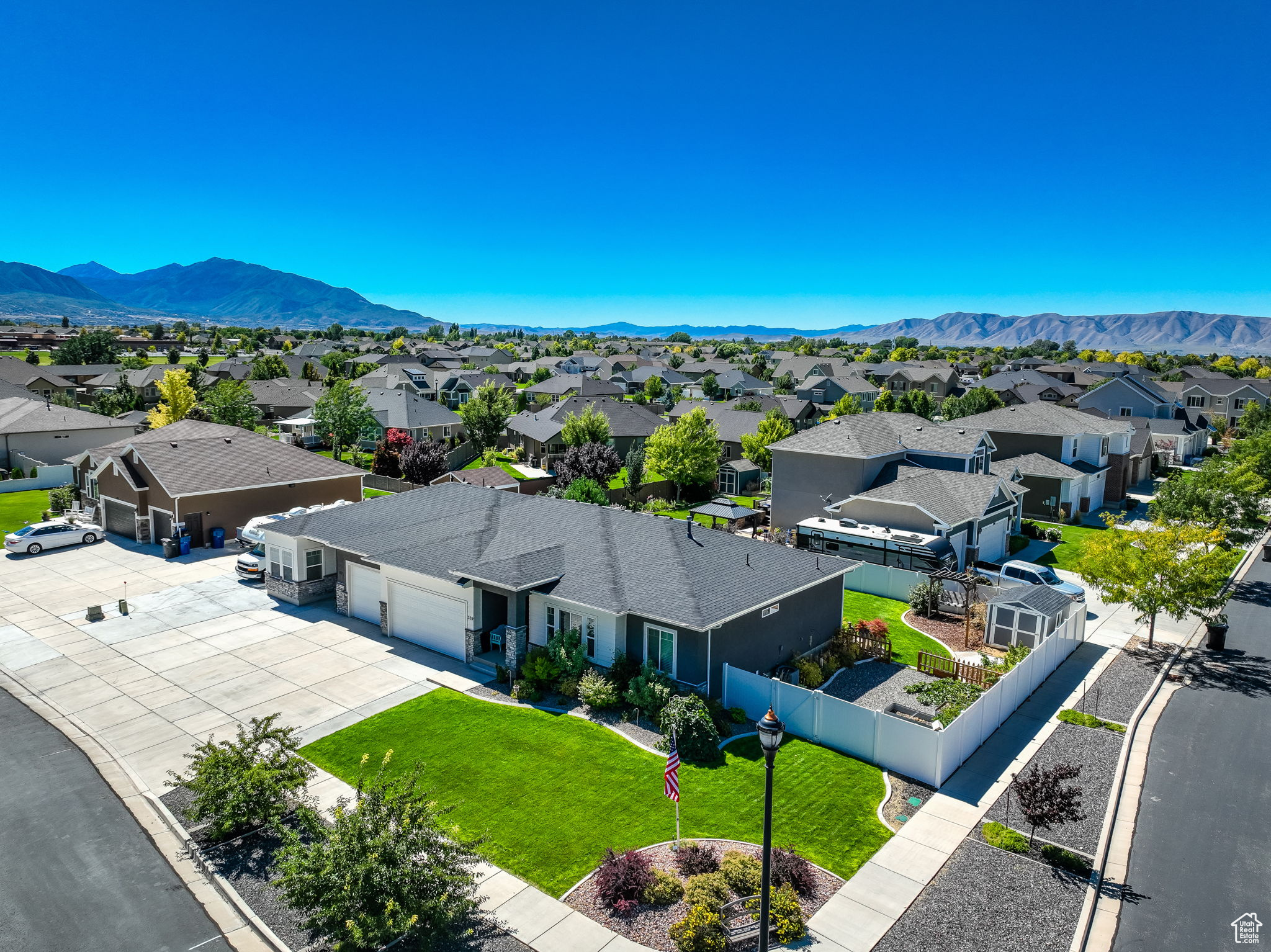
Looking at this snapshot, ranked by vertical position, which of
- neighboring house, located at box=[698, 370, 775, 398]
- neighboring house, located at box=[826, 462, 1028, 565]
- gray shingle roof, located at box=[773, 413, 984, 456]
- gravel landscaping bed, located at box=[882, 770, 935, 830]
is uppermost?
neighboring house, located at box=[698, 370, 775, 398]

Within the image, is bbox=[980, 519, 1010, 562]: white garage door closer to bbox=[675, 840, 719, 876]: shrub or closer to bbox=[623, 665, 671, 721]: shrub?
bbox=[623, 665, 671, 721]: shrub

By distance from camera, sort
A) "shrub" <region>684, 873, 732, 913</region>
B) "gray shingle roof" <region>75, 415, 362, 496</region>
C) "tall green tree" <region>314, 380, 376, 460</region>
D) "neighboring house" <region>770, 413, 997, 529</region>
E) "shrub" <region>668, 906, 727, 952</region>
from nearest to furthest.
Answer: "shrub" <region>668, 906, 727, 952</region> → "shrub" <region>684, 873, 732, 913</region> → "gray shingle roof" <region>75, 415, 362, 496</region> → "neighboring house" <region>770, 413, 997, 529</region> → "tall green tree" <region>314, 380, 376, 460</region>

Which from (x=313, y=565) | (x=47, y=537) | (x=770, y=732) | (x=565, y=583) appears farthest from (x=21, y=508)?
(x=770, y=732)

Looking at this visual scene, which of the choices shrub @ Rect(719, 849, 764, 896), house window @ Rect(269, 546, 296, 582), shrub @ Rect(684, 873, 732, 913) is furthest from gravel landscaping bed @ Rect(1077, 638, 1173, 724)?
house window @ Rect(269, 546, 296, 582)

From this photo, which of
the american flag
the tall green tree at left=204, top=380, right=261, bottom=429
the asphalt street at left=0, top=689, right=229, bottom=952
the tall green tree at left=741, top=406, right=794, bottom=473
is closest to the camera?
the asphalt street at left=0, top=689, right=229, bottom=952

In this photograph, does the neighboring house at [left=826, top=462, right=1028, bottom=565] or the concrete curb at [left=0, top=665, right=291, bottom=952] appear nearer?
the concrete curb at [left=0, top=665, right=291, bottom=952]

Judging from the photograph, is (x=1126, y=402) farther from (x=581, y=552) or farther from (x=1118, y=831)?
(x=1118, y=831)

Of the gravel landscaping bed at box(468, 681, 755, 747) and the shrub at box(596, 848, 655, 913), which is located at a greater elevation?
the shrub at box(596, 848, 655, 913)
